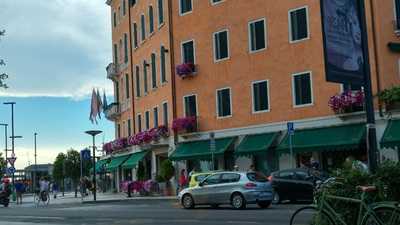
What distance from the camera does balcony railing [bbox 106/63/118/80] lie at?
6389 centimetres

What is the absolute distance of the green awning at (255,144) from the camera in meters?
36.3

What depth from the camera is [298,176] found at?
28.7 metres

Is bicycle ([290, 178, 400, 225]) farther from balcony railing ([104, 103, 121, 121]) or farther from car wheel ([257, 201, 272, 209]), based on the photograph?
balcony railing ([104, 103, 121, 121])

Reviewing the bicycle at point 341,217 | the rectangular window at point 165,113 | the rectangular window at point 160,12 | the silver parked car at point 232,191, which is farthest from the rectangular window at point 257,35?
the bicycle at point 341,217

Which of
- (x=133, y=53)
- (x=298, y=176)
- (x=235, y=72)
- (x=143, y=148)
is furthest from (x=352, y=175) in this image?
(x=133, y=53)

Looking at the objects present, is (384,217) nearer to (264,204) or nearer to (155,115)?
(264,204)

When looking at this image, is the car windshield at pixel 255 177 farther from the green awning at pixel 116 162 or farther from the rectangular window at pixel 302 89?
the green awning at pixel 116 162

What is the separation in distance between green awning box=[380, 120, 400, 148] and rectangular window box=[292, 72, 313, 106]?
5.22 metres

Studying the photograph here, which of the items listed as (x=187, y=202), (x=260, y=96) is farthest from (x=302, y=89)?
(x=187, y=202)

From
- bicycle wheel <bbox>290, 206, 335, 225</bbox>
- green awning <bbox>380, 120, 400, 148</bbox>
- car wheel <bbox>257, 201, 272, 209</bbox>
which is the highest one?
green awning <bbox>380, 120, 400, 148</bbox>

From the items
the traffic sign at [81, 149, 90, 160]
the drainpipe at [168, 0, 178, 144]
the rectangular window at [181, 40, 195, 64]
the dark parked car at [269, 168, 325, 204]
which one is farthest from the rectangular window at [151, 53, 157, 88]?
the dark parked car at [269, 168, 325, 204]

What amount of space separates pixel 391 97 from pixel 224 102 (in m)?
12.1

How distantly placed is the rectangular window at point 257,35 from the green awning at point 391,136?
382 inches

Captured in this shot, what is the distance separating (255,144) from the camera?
122 ft
